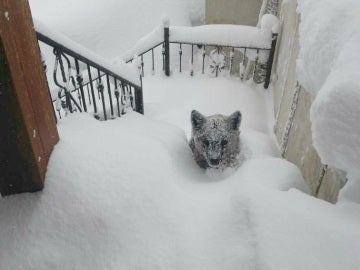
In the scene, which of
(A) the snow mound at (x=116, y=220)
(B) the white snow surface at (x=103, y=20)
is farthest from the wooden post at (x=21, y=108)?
(B) the white snow surface at (x=103, y=20)

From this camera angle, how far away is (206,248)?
198cm

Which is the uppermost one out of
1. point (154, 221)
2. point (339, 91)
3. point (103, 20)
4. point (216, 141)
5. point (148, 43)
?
point (339, 91)

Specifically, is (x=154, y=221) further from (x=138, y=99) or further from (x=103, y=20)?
(x=103, y=20)

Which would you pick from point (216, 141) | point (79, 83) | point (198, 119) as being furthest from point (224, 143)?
point (79, 83)

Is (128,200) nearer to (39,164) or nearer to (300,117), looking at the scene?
(39,164)

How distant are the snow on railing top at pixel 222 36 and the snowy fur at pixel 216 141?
145 inches

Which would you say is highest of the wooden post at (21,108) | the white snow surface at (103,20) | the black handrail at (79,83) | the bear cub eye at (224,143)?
the wooden post at (21,108)

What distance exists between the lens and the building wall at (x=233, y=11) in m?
9.53

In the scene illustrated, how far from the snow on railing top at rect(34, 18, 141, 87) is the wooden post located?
1087 millimetres

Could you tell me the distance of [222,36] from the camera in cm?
751

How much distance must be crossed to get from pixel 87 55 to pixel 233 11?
7170mm

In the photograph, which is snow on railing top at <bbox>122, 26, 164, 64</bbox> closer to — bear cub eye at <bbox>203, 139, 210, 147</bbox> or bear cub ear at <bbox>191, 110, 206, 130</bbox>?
bear cub ear at <bbox>191, 110, 206, 130</bbox>

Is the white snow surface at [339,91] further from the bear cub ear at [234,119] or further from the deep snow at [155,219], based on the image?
the bear cub ear at [234,119]

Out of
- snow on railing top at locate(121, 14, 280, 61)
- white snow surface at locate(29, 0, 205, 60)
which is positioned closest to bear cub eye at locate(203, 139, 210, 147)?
snow on railing top at locate(121, 14, 280, 61)
